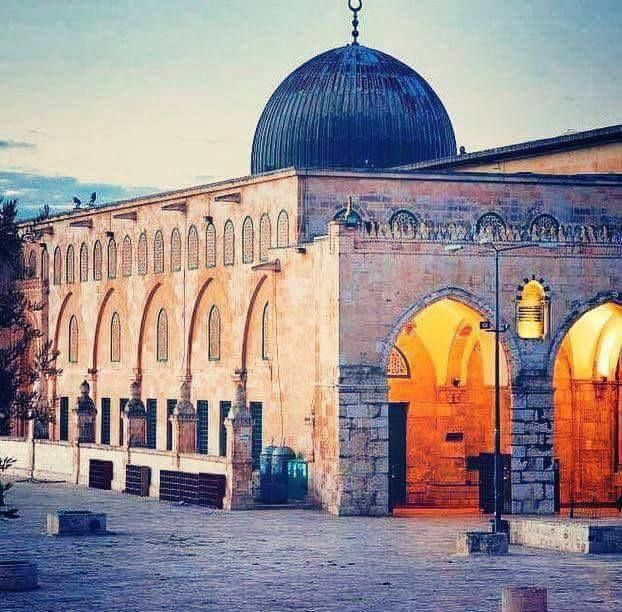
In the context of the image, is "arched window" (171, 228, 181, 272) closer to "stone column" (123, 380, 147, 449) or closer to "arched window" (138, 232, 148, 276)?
"arched window" (138, 232, 148, 276)

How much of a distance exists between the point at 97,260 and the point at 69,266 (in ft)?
8.67

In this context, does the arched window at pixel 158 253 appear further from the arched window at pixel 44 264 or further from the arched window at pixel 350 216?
the arched window at pixel 350 216

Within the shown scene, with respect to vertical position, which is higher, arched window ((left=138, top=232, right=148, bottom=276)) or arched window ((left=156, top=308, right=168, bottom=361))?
arched window ((left=138, top=232, right=148, bottom=276))

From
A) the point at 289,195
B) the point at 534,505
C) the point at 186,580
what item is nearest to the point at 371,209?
the point at 289,195

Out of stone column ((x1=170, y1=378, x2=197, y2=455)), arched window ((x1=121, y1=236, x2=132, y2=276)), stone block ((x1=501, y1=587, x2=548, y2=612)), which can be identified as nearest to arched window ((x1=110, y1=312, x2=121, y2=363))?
arched window ((x1=121, y1=236, x2=132, y2=276))

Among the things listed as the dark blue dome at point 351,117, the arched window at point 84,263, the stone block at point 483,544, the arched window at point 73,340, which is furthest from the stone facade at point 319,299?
the stone block at point 483,544

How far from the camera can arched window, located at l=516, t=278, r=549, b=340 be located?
157 ft

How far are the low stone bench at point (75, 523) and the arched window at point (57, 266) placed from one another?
29.5 meters

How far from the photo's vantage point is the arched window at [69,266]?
228 ft

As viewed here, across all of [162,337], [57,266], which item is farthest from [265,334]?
[57,266]

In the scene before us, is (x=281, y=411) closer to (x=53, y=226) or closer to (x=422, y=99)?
(x=422, y=99)

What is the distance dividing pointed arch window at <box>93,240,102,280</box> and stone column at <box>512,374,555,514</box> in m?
23.3

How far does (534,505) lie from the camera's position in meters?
47.7

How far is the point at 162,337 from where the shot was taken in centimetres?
6262
